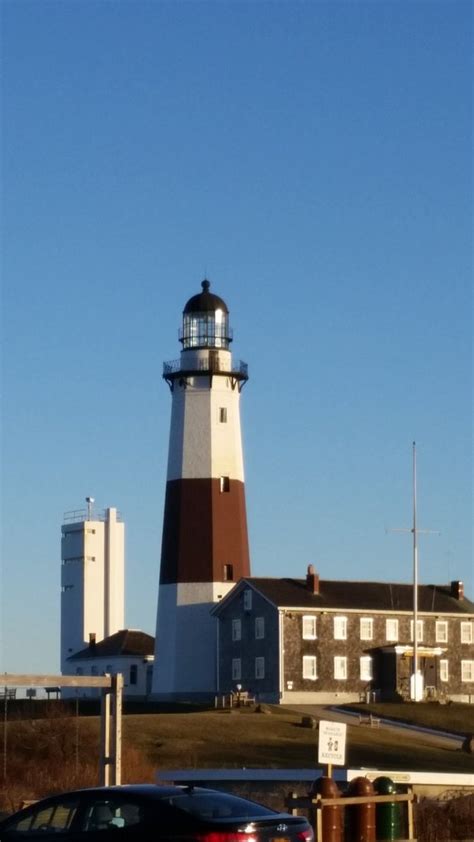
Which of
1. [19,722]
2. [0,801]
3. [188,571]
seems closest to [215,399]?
[188,571]

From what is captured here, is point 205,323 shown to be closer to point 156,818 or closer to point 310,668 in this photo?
point 310,668

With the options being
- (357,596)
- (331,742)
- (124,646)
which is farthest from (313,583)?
(331,742)

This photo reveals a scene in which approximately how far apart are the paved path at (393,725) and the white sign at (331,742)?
3398 centimetres

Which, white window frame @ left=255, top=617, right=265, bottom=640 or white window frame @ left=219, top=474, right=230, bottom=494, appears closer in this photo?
white window frame @ left=219, top=474, right=230, bottom=494

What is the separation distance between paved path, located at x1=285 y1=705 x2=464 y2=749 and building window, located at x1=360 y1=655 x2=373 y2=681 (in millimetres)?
4377

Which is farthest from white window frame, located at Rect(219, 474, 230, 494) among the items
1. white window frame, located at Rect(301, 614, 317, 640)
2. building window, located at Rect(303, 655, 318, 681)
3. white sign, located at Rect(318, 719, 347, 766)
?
white sign, located at Rect(318, 719, 347, 766)

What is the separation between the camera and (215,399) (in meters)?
74.3

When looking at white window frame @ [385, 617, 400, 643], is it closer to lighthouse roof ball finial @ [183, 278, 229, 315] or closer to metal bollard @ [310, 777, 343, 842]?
lighthouse roof ball finial @ [183, 278, 229, 315]

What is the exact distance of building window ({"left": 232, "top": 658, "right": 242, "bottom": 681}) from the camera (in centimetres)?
7400

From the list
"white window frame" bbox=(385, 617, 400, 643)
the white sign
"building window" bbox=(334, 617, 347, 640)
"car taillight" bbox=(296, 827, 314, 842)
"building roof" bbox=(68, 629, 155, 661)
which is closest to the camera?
"car taillight" bbox=(296, 827, 314, 842)

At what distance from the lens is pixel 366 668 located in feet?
246

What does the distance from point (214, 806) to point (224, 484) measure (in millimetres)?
55935

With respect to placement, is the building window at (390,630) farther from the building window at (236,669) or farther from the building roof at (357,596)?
the building window at (236,669)

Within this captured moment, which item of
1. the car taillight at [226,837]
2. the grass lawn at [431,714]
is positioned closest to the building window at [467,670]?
the grass lawn at [431,714]
